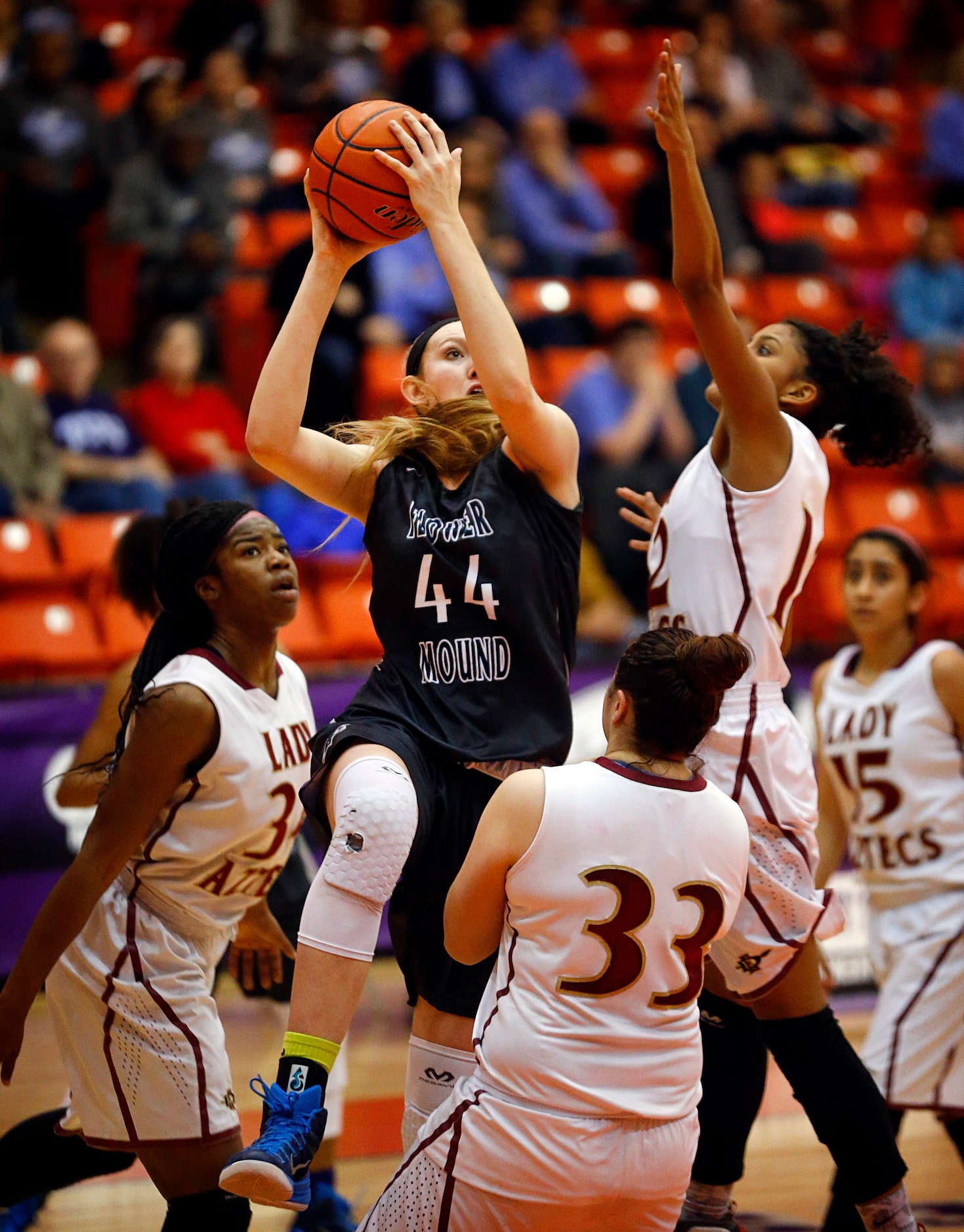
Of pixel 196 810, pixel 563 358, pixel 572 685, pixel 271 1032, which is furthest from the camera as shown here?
pixel 563 358

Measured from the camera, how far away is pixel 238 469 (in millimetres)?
7660

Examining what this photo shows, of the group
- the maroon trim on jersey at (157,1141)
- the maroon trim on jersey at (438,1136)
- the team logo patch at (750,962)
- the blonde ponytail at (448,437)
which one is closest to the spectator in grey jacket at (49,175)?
the blonde ponytail at (448,437)

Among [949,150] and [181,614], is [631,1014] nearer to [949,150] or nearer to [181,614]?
[181,614]

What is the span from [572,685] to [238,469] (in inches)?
88.7

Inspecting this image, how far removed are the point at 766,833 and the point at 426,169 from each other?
5.13 feet

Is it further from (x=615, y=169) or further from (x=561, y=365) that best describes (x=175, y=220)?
(x=615, y=169)

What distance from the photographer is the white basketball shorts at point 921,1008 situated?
4074 millimetres

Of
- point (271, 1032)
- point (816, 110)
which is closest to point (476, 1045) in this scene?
point (271, 1032)

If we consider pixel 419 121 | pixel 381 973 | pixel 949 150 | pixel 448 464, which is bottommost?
pixel 381 973

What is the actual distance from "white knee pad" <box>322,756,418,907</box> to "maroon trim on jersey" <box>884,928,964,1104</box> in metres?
2.05

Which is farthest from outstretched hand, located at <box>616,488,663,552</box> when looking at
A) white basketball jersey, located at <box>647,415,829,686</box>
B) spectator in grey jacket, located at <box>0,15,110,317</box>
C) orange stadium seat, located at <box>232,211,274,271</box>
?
orange stadium seat, located at <box>232,211,274,271</box>

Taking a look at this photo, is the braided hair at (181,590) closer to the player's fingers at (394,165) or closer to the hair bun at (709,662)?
the player's fingers at (394,165)

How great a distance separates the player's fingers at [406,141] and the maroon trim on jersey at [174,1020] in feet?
5.56

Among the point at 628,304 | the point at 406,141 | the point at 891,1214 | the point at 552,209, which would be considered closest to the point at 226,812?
the point at 406,141
